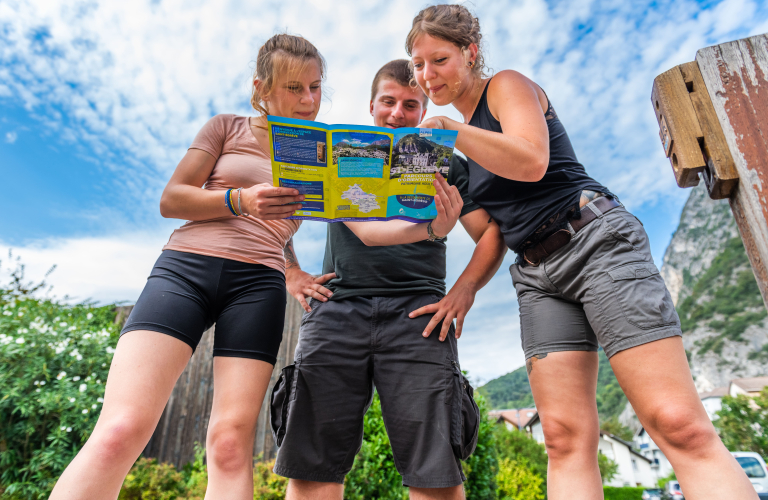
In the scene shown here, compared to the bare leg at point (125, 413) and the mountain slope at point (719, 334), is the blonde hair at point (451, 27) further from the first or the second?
the mountain slope at point (719, 334)

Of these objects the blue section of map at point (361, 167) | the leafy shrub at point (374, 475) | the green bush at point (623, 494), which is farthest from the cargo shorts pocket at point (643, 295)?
the green bush at point (623, 494)

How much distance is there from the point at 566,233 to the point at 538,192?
0.58 feet

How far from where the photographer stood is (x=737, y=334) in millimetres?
43219

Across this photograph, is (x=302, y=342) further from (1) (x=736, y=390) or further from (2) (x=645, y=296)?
(1) (x=736, y=390)

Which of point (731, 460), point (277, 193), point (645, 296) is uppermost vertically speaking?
point (277, 193)

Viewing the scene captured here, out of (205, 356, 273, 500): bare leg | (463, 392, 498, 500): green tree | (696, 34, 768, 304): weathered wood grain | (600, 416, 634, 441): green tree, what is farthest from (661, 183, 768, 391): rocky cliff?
(205, 356, 273, 500): bare leg

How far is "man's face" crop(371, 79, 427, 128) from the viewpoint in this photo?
Answer: 187 cm

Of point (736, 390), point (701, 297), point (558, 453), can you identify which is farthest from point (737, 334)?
point (558, 453)

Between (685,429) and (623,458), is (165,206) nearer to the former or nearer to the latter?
(685,429)

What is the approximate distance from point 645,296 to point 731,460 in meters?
0.42

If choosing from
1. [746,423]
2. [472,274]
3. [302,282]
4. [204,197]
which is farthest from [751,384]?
[204,197]

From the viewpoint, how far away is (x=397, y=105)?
6.17 feet

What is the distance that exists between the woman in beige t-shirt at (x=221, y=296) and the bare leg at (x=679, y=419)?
1.13 meters

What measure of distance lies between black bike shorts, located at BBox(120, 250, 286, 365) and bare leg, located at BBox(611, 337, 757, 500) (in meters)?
1.12
